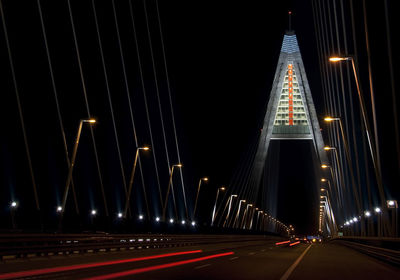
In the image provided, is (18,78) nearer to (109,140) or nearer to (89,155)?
(109,140)

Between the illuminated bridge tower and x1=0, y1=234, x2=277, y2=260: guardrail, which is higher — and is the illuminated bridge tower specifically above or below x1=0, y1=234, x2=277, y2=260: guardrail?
above

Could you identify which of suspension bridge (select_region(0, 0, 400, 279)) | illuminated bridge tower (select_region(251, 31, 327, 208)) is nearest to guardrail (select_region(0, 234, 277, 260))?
suspension bridge (select_region(0, 0, 400, 279))

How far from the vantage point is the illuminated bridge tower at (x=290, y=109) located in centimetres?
7362

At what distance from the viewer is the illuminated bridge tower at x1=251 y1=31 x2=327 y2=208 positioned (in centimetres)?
7362

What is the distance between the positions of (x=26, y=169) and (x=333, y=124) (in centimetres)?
4210

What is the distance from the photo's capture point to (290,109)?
276 ft

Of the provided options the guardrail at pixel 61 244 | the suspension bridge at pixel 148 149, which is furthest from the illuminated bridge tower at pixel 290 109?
the guardrail at pixel 61 244

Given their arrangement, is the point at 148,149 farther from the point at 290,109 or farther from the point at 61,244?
the point at 290,109

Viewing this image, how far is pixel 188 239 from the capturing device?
1486 inches

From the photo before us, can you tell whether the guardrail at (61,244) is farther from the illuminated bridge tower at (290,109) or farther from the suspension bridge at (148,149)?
the illuminated bridge tower at (290,109)

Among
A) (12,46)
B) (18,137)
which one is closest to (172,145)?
(18,137)

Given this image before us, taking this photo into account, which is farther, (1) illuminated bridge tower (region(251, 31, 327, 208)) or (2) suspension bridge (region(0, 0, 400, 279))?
(1) illuminated bridge tower (region(251, 31, 327, 208))

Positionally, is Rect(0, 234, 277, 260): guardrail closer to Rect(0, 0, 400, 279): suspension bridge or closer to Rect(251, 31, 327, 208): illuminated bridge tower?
Rect(0, 0, 400, 279): suspension bridge

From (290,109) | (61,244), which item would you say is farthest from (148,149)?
(290,109)
